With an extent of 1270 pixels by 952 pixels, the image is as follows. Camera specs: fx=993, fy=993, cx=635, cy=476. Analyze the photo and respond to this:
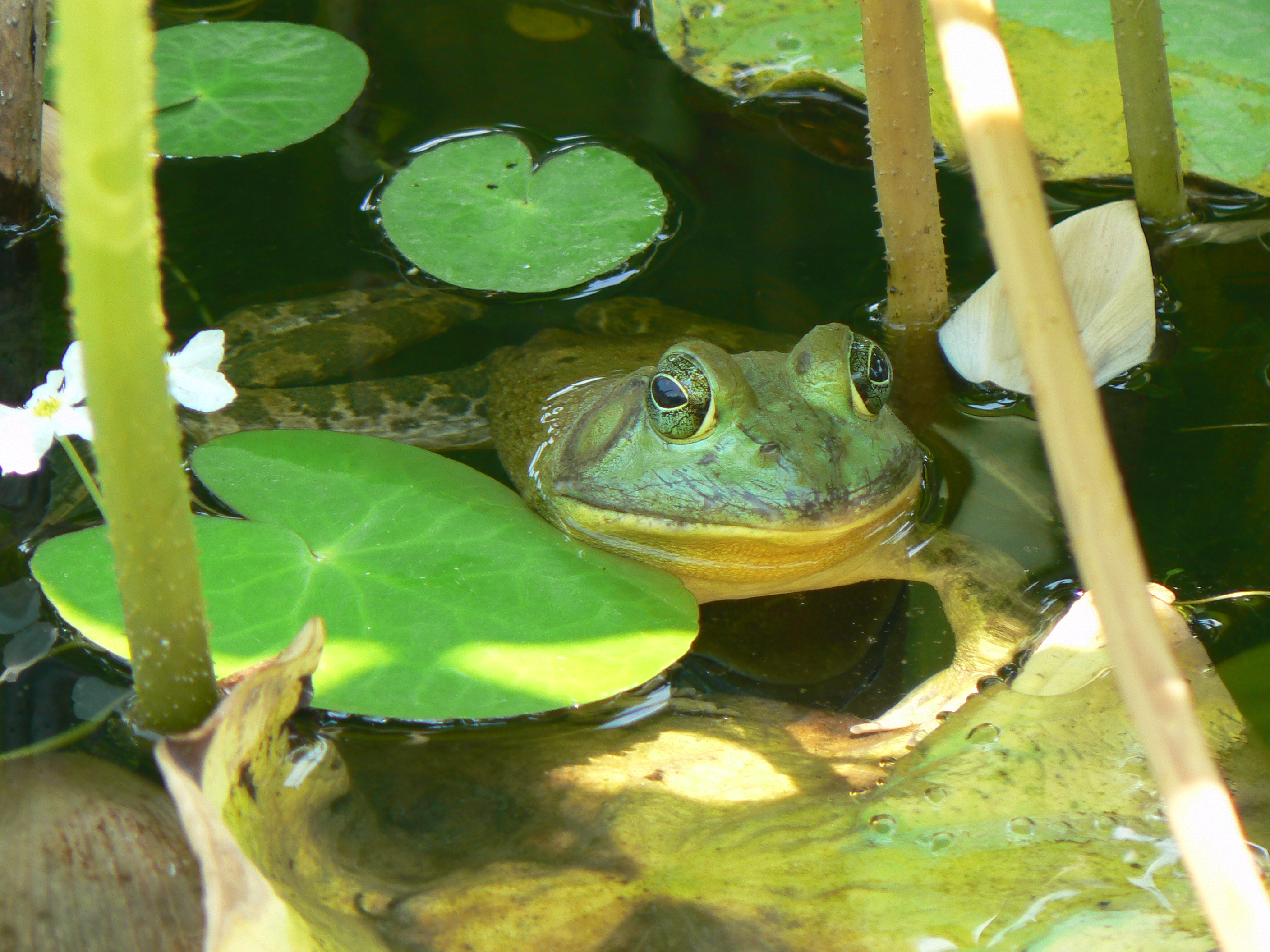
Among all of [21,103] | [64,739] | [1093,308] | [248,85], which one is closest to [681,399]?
[1093,308]

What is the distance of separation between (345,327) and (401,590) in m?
1.51

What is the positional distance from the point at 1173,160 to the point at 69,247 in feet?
9.29

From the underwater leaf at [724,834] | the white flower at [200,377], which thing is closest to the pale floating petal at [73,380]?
the white flower at [200,377]

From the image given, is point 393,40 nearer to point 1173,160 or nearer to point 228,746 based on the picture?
point 1173,160

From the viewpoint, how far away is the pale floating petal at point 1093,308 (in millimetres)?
2260

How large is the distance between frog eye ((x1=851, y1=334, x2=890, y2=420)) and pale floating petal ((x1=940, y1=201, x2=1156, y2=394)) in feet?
1.12

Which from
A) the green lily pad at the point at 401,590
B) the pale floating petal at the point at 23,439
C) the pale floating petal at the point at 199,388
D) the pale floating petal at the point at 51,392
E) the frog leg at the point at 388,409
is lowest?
the frog leg at the point at 388,409

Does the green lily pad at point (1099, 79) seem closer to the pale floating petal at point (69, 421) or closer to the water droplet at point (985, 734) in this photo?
the water droplet at point (985, 734)

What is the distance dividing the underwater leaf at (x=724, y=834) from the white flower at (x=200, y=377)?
19.4 inches

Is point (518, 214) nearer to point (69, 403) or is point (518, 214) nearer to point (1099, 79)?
point (69, 403)

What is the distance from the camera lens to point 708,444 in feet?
6.91

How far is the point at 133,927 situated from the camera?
1.11 m

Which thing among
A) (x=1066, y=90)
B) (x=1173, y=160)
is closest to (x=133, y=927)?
(x=1173, y=160)

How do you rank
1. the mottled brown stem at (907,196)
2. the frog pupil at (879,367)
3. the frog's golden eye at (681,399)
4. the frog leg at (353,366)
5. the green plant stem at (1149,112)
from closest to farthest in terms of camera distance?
the mottled brown stem at (907,196), the frog's golden eye at (681,399), the frog pupil at (879,367), the green plant stem at (1149,112), the frog leg at (353,366)
